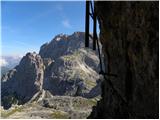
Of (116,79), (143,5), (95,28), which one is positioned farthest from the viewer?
(116,79)

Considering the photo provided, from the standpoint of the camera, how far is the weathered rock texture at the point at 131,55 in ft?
65.6

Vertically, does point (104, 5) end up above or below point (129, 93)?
above

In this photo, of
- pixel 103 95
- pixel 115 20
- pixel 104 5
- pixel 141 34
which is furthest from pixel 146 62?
Answer: pixel 103 95

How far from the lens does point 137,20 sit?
2155cm

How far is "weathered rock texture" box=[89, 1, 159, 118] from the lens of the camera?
65.6 feet

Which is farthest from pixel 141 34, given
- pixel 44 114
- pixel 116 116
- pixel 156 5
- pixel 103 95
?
pixel 44 114

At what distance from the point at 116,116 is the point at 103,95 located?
5010 mm

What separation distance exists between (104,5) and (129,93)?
23.5 ft

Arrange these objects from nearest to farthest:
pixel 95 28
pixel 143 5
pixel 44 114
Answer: pixel 143 5 → pixel 95 28 → pixel 44 114

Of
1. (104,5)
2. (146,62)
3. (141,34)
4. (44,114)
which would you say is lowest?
(44,114)

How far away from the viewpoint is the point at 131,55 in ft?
77.7

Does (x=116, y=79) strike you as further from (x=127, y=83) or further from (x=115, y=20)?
(x=115, y=20)

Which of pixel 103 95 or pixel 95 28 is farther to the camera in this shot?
pixel 103 95

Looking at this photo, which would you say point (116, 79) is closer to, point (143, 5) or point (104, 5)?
point (104, 5)
